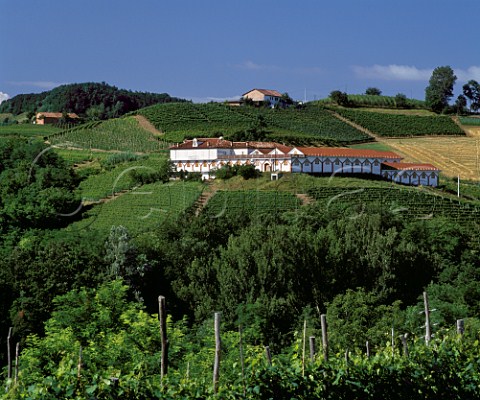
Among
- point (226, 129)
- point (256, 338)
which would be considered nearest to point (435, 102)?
point (226, 129)

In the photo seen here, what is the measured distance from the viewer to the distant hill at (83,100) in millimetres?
134250

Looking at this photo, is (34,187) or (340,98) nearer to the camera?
(34,187)

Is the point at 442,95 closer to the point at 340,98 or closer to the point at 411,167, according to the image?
the point at 340,98

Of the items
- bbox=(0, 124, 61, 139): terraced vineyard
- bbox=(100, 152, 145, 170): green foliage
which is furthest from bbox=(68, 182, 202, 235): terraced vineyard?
bbox=(0, 124, 61, 139): terraced vineyard

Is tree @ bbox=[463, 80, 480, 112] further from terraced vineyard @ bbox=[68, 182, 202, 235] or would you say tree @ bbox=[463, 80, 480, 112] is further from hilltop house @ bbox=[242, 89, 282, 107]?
terraced vineyard @ bbox=[68, 182, 202, 235]

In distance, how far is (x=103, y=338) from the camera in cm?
2361

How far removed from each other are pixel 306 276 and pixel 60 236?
15366 mm

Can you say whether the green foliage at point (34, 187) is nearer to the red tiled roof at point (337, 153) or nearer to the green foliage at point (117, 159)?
the green foliage at point (117, 159)

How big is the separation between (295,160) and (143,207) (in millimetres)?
11193

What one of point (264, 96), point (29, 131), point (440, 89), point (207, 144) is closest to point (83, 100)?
point (264, 96)

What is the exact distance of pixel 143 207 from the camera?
5219 cm

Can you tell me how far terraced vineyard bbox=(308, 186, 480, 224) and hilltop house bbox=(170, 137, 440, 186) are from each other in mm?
4797

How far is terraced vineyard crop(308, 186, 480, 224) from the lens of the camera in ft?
164

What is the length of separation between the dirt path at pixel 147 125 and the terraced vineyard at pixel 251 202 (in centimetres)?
2864
